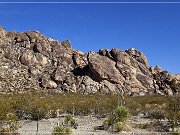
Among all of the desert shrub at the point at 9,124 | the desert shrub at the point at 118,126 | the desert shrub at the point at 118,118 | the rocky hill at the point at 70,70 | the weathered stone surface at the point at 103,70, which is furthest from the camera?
the weathered stone surface at the point at 103,70

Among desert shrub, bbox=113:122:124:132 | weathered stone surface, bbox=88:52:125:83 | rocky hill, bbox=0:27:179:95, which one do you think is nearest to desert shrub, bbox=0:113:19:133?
desert shrub, bbox=113:122:124:132

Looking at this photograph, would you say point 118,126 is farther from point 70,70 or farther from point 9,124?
point 70,70

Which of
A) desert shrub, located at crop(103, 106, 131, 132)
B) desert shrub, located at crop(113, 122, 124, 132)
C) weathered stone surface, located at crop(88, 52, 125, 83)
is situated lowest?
desert shrub, located at crop(113, 122, 124, 132)

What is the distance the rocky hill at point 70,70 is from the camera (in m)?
91.9

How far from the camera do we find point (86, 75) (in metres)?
100

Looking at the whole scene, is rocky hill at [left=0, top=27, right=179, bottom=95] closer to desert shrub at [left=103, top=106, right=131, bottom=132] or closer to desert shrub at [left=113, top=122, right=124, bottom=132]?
desert shrub at [left=103, top=106, right=131, bottom=132]

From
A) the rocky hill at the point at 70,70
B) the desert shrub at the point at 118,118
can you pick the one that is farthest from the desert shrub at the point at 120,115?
the rocky hill at the point at 70,70

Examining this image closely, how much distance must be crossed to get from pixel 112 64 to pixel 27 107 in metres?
59.6

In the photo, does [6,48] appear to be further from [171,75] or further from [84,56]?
[171,75]

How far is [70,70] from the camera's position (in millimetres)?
104188

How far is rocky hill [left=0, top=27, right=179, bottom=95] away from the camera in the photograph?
91938 mm

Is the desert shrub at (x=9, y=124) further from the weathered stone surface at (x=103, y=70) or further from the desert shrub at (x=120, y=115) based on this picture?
the weathered stone surface at (x=103, y=70)

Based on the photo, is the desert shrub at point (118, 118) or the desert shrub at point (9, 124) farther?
the desert shrub at point (118, 118)

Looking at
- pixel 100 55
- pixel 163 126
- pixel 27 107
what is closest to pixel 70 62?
pixel 100 55
